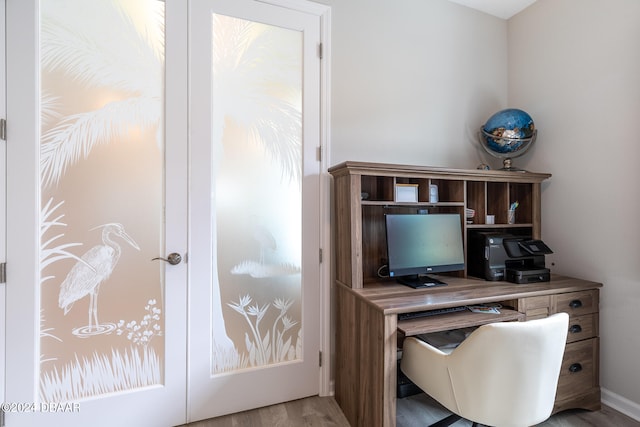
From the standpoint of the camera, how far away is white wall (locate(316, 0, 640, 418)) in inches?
72.6

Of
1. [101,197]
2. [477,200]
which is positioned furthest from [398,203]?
[101,197]

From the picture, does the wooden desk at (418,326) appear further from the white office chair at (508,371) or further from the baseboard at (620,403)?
the white office chair at (508,371)

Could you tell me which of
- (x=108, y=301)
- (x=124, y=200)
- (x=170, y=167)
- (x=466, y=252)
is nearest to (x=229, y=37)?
(x=170, y=167)

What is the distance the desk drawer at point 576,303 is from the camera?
178 centimetres

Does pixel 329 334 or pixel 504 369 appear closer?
pixel 504 369

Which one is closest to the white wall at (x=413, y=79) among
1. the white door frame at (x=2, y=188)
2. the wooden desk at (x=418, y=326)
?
the wooden desk at (x=418, y=326)

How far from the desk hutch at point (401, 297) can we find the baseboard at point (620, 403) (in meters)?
0.12

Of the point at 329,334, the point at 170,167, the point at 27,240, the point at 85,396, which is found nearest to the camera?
the point at 27,240

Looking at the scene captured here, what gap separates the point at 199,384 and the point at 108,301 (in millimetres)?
724

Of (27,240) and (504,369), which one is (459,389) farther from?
(27,240)

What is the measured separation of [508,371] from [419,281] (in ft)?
2.49

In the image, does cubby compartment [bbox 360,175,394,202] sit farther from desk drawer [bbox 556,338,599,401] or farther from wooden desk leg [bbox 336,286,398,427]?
desk drawer [bbox 556,338,599,401]

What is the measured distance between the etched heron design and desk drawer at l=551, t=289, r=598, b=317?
8.50 ft

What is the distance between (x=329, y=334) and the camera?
2004 mm
